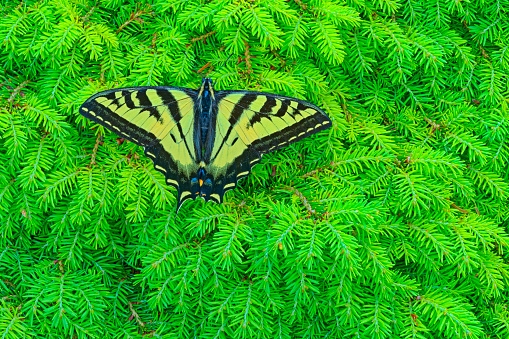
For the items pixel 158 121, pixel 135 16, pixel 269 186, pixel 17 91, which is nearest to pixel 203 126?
pixel 158 121

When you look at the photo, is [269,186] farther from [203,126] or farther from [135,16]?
[135,16]

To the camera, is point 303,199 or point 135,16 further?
point 135,16

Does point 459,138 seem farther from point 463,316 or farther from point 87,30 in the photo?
point 87,30

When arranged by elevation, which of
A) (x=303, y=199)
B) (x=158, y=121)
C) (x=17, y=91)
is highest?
(x=17, y=91)

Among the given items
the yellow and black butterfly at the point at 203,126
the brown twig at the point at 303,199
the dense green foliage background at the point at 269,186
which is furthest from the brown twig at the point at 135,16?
the brown twig at the point at 303,199

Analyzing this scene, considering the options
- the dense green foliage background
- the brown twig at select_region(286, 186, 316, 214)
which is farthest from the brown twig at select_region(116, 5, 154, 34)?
the brown twig at select_region(286, 186, 316, 214)

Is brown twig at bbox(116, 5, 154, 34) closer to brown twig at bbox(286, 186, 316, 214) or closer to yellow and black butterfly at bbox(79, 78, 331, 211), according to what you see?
yellow and black butterfly at bbox(79, 78, 331, 211)

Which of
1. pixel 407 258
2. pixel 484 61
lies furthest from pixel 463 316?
pixel 484 61

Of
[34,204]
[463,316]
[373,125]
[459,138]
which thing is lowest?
[463,316]
